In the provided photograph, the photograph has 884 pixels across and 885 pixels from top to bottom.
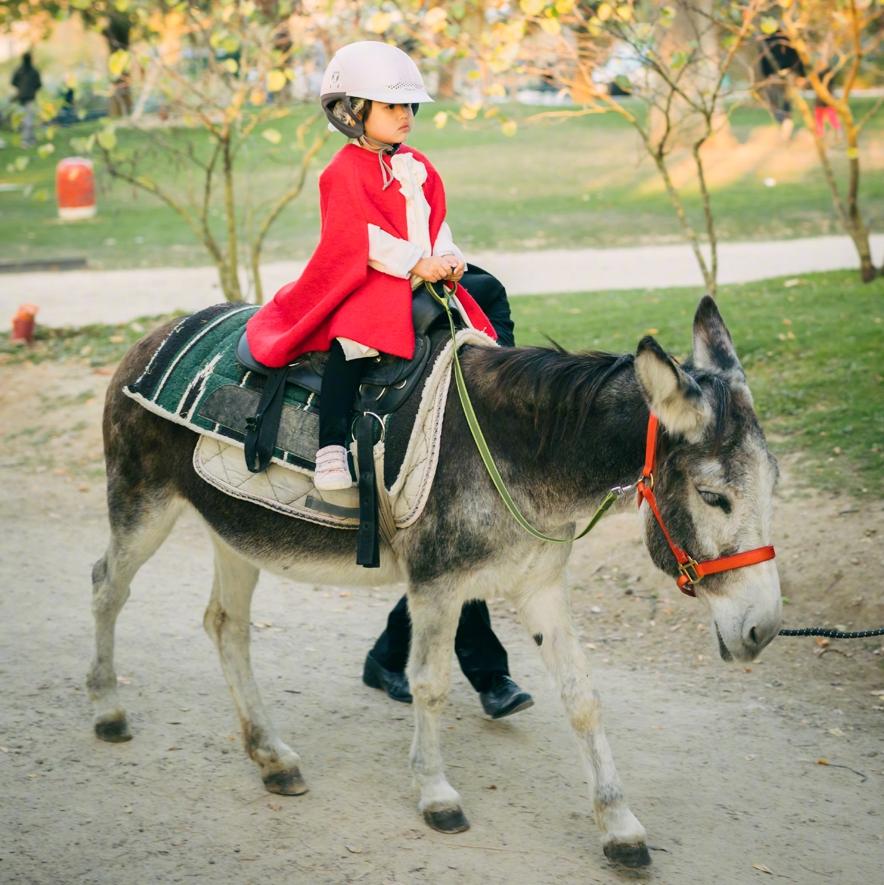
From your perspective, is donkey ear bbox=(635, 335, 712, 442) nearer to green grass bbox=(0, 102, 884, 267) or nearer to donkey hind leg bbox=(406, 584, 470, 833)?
donkey hind leg bbox=(406, 584, 470, 833)

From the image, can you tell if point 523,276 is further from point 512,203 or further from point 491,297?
point 491,297

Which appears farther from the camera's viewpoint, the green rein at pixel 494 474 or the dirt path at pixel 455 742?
the dirt path at pixel 455 742

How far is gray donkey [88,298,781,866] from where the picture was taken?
3.62 metres

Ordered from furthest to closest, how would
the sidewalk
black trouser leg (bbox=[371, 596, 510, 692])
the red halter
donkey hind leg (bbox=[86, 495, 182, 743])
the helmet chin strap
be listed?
the sidewalk < black trouser leg (bbox=[371, 596, 510, 692]) < donkey hind leg (bbox=[86, 495, 182, 743]) < the helmet chin strap < the red halter

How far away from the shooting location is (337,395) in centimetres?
421

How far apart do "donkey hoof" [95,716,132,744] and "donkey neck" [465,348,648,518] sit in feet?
7.31

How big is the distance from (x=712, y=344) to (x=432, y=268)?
1058 millimetres

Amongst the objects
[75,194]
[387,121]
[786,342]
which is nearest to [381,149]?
[387,121]

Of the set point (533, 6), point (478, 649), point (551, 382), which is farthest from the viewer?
point (533, 6)

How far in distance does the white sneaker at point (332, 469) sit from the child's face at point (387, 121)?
1.18 m

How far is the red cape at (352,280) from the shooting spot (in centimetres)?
418

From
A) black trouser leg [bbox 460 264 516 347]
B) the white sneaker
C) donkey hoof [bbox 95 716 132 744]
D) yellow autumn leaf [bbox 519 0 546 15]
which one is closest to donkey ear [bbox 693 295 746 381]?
black trouser leg [bbox 460 264 516 347]

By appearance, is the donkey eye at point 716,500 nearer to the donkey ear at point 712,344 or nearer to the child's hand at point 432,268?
the donkey ear at point 712,344

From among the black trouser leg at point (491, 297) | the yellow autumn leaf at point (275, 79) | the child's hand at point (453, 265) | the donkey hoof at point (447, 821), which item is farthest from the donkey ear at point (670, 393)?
the yellow autumn leaf at point (275, 79)
